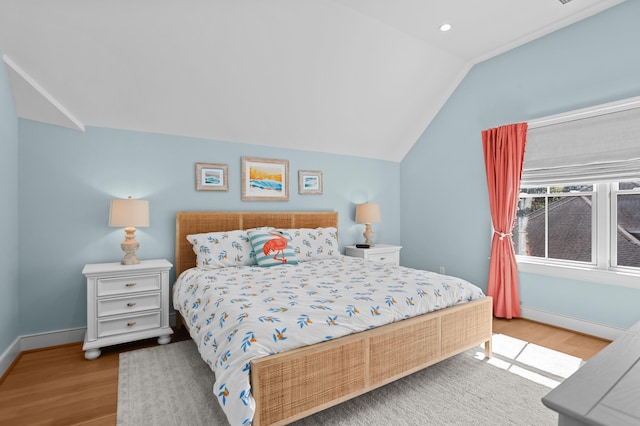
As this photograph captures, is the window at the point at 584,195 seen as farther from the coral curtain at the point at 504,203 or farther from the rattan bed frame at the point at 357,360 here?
the rattan bed frame at the point at 357,360

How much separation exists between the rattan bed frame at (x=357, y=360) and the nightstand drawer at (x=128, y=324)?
5.89 ft

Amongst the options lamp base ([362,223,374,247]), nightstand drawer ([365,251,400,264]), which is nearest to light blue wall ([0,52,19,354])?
nightstand drawer ([365,251,400,264])

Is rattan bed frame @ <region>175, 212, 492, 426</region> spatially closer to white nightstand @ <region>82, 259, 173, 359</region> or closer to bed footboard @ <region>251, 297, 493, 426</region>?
bed footboard @ <region>251, 297, 493, 426</region>

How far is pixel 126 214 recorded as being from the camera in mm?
2840

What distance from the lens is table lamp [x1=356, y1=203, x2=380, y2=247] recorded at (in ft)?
14.5

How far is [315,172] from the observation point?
14.2ft

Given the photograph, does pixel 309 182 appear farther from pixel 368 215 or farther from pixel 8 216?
pixel 8 216

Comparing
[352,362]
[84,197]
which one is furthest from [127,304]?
[352,362]

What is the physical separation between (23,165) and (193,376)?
89.4 inches

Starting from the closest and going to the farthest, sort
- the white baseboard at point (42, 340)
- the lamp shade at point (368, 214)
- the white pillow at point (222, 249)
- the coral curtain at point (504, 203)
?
the white baseboard at point (42, 340) → the white pillow at point (222, 249) → the coral curtain at point (504, 203) → the lamp shade at point (368, 214)

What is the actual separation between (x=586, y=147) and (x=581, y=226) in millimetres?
786

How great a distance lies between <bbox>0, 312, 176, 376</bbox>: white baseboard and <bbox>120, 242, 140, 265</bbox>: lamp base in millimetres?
772

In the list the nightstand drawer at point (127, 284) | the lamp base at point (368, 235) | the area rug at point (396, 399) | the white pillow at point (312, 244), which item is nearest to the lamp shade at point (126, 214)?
the nightstand drawer at point (127, 284)

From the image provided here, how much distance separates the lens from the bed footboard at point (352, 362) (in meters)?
1.54
